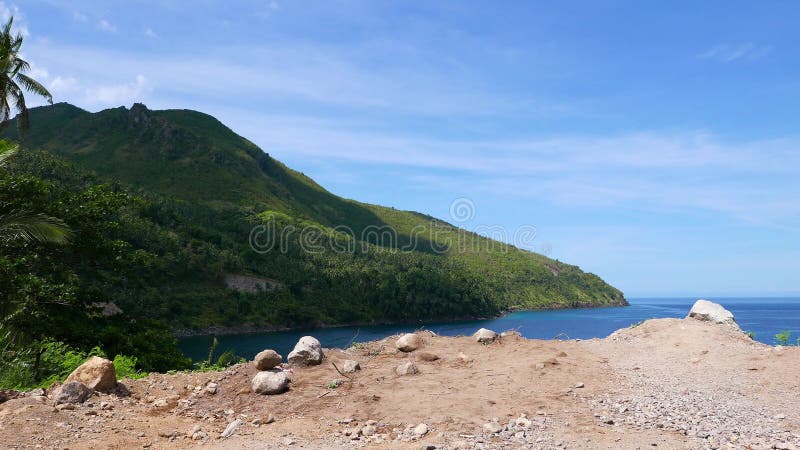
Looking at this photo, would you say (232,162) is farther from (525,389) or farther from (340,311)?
(525,389)

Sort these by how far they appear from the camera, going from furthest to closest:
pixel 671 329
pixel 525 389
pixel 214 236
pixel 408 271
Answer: pixel 408 271 < pixel 214 236 < pixel 671 329 < pixel 525 389

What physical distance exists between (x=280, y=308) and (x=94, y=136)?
132654 mm

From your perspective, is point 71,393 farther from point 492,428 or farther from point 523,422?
point 523,422

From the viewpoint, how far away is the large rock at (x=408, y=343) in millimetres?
10828

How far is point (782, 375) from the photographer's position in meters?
9.12

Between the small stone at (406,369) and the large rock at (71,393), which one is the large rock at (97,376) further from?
the small stone at (406,369)

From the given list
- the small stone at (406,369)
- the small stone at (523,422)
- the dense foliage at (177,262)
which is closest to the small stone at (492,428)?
the small stone at (523,422)

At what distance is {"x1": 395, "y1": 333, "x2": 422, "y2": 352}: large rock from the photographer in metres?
10.8

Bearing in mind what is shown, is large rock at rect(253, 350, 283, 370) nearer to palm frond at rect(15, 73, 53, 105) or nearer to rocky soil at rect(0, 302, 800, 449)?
rocky soil at rect(0, 302, 800, 449)

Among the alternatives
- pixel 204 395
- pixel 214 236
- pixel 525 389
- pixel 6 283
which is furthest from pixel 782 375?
pixel 214 236

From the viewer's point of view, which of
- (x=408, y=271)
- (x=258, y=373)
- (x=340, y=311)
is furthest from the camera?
(x=408, y=271)

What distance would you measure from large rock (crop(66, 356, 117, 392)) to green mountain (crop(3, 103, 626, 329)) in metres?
11.3

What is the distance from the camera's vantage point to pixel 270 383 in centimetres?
865

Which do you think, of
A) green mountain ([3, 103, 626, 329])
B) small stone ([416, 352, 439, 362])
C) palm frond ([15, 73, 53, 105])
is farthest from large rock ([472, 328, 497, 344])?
palm frond ([15, 73, 53, 105])
